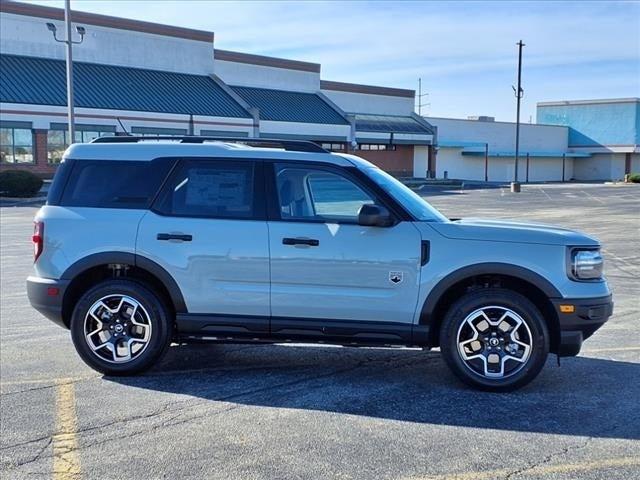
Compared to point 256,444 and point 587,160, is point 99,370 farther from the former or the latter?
point 587,160

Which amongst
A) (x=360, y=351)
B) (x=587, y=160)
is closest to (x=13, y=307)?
(x=360, y=351)

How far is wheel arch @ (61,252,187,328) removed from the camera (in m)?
5.94

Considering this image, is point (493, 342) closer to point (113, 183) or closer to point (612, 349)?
point (612, 349)

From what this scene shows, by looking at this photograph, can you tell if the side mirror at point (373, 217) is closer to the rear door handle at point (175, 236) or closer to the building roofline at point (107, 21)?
the rear door handle at point (175, 236)

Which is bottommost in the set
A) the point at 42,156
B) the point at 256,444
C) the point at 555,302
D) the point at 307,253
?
the point at 256,444

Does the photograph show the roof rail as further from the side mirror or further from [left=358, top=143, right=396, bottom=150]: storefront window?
[left=358, top=143, right=396, bottom=150]: storefront window

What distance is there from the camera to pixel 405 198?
602 cm

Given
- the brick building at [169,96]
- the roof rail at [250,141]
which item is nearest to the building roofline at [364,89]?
the brick building at [169,96]

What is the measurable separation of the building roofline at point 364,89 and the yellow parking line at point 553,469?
61.4 meters

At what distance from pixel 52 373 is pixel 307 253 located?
8.21ft

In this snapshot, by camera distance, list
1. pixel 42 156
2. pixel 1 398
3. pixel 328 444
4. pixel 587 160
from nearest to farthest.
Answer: pixel 328 444 < pixel 1 398 < pixel 42 156 < pixel 587 160

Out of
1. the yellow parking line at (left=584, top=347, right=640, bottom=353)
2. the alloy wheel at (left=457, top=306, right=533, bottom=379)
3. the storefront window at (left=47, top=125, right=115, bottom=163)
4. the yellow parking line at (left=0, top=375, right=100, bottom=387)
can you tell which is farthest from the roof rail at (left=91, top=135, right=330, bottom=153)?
the storefront window at (left=47, top=125, right=115, bottom=163)

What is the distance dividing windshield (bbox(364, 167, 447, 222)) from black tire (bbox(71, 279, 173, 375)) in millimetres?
2109

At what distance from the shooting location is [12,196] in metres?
34.5
